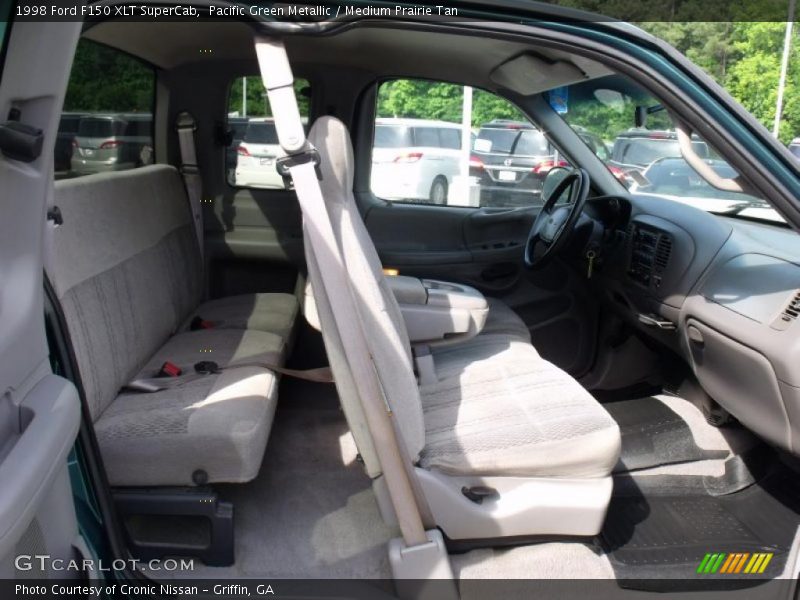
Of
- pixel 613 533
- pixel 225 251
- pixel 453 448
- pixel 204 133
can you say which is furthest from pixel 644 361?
pixel 204 133

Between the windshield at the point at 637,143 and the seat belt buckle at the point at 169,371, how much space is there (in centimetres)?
154

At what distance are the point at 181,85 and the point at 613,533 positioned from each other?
8.18 ft

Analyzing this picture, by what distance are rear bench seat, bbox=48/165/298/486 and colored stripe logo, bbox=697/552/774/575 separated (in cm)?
113

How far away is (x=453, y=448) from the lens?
67.0 inches

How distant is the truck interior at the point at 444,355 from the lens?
1.64 meters

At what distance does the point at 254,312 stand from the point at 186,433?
1.16m

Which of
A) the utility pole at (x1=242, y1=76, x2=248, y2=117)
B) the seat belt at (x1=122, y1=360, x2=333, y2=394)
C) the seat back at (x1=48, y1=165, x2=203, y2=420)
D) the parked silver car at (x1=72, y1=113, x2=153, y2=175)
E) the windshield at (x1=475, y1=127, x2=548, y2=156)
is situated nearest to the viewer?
the seat back at (x1=48, y1=165, x2=203, y2=420)

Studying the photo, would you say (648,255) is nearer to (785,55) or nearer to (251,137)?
(251,137)

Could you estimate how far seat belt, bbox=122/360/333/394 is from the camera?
2023 mm

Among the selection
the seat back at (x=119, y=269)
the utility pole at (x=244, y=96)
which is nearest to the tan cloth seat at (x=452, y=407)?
the seat back at (x=119, y=269)

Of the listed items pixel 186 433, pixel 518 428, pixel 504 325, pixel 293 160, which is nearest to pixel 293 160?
pixel 293 160

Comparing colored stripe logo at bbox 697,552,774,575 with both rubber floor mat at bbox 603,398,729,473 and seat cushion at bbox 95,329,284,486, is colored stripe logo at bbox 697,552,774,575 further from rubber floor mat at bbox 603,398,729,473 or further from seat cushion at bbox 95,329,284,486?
seat cushion at bbox 95,329,284,486

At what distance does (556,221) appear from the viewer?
105 inches

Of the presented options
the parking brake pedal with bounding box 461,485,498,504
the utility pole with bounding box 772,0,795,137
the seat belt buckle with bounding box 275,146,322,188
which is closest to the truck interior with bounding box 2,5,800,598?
the parking brake pedal with bounding box 461,485,498,504
